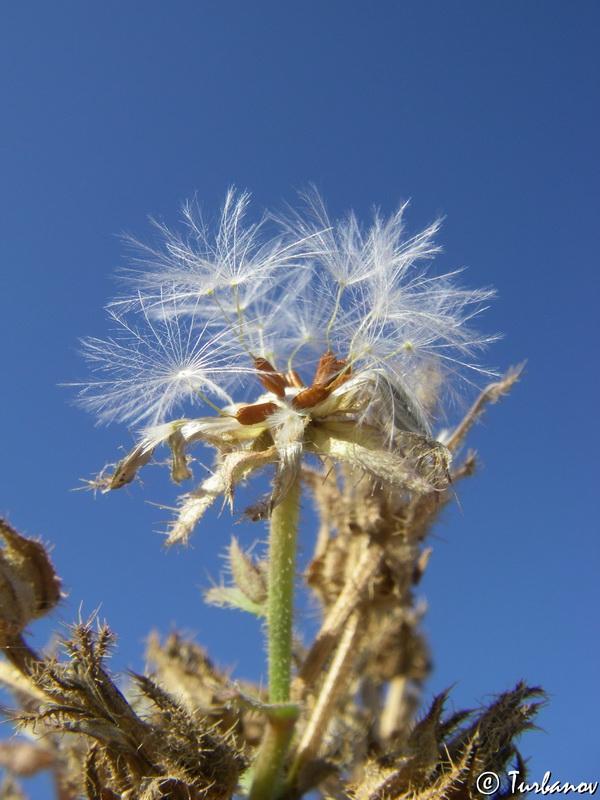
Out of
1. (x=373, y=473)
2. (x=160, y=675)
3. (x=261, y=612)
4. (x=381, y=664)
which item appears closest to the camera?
(x=373, y=473)

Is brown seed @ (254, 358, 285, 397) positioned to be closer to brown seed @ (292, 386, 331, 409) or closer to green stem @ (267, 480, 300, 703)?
brown seed @ (292, 386, 331, 409)

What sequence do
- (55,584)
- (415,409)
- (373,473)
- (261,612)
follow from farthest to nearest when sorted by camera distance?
(261,612) < (55,584) < (415,409) < (373,473)

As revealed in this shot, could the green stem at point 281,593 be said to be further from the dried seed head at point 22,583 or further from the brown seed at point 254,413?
the dried seed head at point 22,583

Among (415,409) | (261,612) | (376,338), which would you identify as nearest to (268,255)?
(376,338)

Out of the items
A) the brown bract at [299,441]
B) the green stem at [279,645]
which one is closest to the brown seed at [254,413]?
the brown bract at [299,441]

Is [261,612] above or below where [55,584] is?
above

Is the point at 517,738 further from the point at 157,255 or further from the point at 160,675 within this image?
the point at 157,255

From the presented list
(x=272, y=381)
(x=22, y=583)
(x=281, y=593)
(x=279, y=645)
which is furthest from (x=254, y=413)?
(x=22, y=583)
